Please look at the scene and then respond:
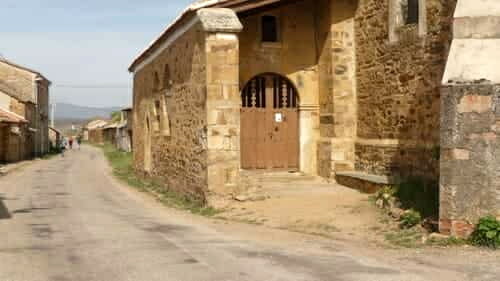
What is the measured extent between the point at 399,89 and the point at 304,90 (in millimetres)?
3193

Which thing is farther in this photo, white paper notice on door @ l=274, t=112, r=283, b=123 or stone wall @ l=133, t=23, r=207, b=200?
white paper notice on door @ l=274, t=112, r=283, b=123

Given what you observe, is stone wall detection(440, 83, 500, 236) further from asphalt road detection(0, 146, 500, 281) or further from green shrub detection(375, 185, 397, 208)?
green shrub detection(375, 185, 397, 208)

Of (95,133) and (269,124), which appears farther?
(95,133)

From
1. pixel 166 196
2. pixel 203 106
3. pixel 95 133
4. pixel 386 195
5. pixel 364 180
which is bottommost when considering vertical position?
pixel 166 196

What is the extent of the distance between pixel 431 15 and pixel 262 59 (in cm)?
463

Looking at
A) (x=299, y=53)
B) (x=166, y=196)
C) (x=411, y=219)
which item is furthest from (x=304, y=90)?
(x=411, y=219)

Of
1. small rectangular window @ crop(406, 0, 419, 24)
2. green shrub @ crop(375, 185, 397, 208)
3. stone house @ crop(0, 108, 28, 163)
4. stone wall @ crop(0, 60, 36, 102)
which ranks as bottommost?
green shrub @ crop(375, 185, 397, 208)

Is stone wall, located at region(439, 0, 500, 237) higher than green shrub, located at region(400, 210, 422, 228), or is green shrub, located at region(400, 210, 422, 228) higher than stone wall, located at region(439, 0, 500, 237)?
stone wall, located at region(439, 0, 500, 237)

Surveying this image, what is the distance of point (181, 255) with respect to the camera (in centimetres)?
754

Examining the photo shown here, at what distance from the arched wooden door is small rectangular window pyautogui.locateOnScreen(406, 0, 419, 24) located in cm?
374

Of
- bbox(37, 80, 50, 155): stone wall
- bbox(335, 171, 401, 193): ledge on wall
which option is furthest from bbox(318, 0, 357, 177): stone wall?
bbox(37, 80, 50, 155): stone wall

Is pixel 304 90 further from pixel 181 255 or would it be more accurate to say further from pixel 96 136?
pixel 96 136

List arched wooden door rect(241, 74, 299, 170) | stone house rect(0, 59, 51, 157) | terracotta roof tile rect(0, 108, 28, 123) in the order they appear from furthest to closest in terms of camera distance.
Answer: stone house rect(0, 59, 51, 157), terracotta roof tile rect(0, 108, 28, 123), arched wooden door rect(241, 74, 299, 170)

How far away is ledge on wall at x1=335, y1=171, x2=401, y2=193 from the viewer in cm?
1212
